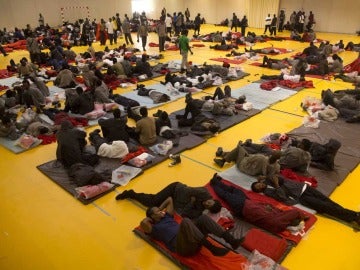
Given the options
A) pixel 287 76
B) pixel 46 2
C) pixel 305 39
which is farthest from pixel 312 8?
pixel 46 2

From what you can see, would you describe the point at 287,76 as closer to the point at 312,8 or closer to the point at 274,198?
the point at 274,198

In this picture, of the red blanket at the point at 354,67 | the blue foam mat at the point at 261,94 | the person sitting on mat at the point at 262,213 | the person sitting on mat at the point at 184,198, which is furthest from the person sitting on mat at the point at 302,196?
the red blanket at the point at 354,67

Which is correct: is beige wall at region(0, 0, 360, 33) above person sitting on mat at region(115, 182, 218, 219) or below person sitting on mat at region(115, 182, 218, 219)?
above

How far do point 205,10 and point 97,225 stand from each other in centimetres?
3119

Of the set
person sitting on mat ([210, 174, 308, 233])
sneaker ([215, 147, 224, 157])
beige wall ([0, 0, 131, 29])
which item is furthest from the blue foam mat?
beige wall ([0, 0, 131, 29])

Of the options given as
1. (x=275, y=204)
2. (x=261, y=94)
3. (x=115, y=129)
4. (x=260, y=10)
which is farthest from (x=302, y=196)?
(x=260, y=10)

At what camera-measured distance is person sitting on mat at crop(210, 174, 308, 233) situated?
5867mm

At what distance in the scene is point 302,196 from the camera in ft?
22.0

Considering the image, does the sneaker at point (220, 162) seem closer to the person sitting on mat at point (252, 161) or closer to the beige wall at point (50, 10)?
the person sitting on mat at point (252, 161)

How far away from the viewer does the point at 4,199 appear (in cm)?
723

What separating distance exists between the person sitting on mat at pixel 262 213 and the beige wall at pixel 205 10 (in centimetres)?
2433

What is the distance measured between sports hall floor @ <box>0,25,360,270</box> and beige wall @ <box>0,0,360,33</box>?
69.7ft

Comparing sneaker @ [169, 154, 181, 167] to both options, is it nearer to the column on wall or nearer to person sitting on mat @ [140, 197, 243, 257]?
person sitting on mat @ [140, 197, 243, 257]

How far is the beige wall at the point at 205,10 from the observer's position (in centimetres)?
2567
